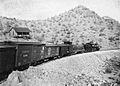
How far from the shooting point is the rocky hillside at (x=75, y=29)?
66.2 meters

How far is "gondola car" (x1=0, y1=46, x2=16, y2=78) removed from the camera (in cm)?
1326

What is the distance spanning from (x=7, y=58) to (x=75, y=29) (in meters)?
70.4

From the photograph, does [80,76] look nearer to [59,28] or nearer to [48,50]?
[48,50]

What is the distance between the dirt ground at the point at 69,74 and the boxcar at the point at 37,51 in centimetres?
246

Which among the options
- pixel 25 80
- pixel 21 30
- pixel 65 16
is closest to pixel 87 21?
pixel 65 16

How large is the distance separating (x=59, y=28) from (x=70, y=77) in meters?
67.4

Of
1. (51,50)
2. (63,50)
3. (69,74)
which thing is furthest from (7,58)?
(63,50)

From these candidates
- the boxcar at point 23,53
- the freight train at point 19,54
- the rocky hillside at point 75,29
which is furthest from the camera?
the rocky hillside at point 75,29

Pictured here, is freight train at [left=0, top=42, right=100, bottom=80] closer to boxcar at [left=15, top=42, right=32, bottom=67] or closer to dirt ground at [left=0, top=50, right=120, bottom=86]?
boxcar at [left=15, top=42, right=32, bottom=67]

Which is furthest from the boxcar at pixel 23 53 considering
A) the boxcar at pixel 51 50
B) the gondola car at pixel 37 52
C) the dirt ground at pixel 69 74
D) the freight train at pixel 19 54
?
the boxcar at pixel 51 50

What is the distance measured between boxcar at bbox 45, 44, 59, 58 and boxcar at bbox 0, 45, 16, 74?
32.7 feet

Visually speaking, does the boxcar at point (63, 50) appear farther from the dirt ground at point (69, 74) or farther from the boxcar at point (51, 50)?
the dirt ground at point (69, 74)

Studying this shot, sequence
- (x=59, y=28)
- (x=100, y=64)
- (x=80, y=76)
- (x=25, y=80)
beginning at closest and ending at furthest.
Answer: (x=25, y=80) < (x=80, y=76) < (x=100, y=64) < (x=59, y=28)

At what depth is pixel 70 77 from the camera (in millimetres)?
15867
